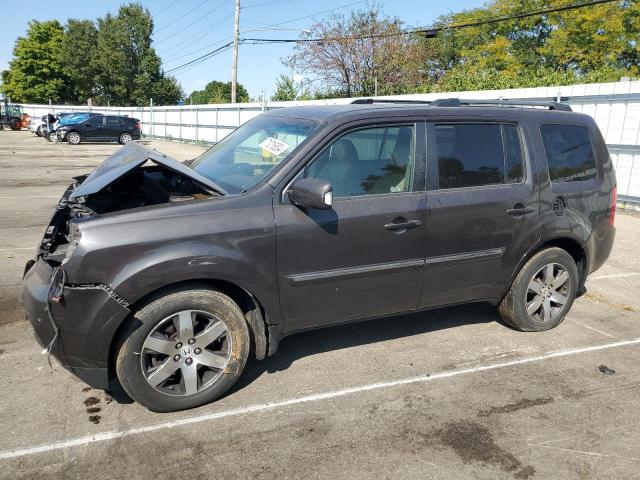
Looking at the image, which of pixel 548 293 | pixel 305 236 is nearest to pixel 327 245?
pixel 305 236

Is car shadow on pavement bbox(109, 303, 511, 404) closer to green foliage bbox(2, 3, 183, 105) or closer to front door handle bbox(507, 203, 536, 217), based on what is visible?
front door handle bbox(507, 203, 536, 217)

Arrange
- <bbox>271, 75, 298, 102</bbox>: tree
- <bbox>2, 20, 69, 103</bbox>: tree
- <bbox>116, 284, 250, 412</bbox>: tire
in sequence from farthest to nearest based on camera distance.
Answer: <bbox>2, 20, 69, 103</bbox>: tree < <bbox>271, 75, 298, 102</bbox>: tree < <bbox>116, 284, 250, 412</bbox>: tire

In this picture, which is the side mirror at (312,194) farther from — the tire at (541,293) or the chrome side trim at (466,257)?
the tire at (541,293)

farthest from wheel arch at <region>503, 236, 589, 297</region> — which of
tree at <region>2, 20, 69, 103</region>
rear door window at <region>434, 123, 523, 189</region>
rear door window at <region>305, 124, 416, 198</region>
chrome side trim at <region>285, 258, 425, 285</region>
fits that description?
tree at <region>2, 20, 69, 103</region>

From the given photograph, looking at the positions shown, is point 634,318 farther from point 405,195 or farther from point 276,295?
point 276,295

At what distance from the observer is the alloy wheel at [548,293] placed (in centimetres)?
461

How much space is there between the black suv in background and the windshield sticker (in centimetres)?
2703

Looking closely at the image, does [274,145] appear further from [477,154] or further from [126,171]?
[477,154]

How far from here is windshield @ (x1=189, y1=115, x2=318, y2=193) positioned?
371 cm

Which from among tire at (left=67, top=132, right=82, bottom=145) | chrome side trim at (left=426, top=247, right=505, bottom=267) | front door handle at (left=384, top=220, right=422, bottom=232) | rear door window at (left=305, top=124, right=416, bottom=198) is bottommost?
chrome side trim at (left=426, top=247, right=505, bottom=267)

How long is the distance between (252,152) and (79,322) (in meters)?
1.79

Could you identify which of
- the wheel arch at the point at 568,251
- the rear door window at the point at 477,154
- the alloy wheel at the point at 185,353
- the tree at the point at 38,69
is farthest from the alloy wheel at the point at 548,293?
the tree at the point at 38,69

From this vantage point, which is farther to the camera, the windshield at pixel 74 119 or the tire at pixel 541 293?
the windshield at pixel 74 119

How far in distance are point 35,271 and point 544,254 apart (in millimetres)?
3933
